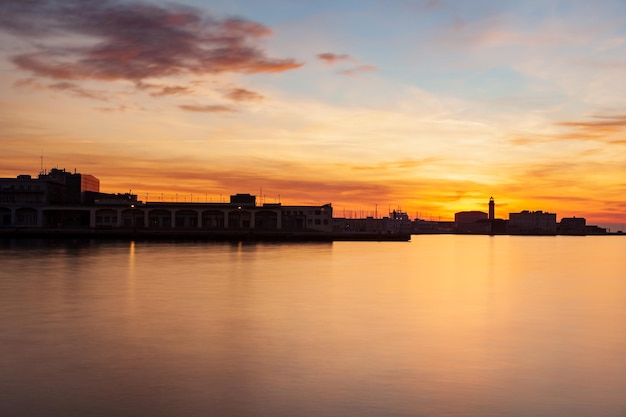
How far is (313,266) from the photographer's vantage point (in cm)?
6656

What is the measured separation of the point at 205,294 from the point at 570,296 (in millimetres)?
25322

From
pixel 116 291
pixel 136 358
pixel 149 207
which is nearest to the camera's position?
pixel 136 358

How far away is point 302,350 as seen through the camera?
23078 millimetres

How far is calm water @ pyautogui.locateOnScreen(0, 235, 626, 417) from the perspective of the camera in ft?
53.5

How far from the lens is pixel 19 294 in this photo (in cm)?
3816

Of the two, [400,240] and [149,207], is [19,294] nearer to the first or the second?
[149,207]

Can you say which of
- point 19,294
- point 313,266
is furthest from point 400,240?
point 19,294

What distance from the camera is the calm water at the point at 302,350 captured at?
53.5ft

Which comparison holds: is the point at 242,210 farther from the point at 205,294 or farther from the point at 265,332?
the point at 265,332

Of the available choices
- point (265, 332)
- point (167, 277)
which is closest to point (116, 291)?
point (167, 277)

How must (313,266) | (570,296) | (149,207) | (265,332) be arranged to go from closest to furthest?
(265,332) < (570,296) < (313,266) < (149,207)

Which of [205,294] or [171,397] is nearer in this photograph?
[171,397]

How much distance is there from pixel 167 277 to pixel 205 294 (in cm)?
1168

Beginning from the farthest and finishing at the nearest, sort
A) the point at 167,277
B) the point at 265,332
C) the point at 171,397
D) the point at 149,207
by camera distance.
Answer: the point at 149,207, the point at 167,277, the point at 265,332, the point at 171,397
